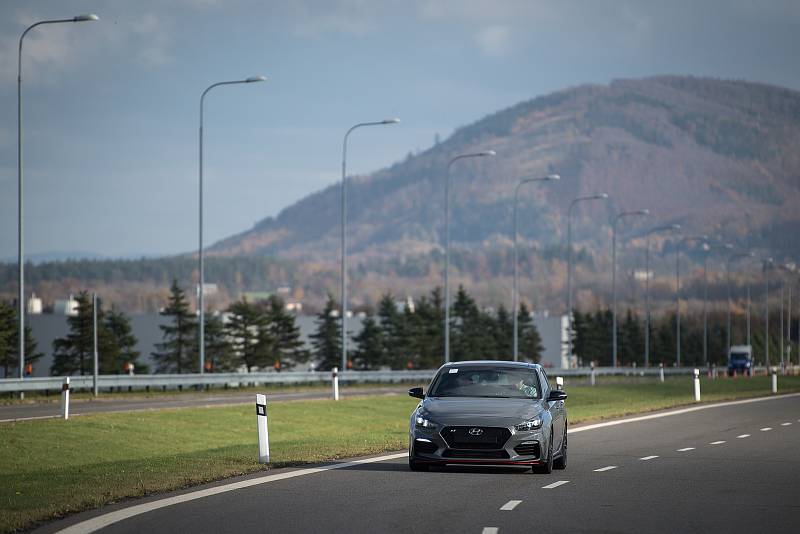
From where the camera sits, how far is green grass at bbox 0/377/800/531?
16.4 metres

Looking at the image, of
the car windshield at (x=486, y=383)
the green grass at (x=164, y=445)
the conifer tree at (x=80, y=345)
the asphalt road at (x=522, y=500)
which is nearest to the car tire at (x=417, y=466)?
the asphalt road at (x=522, y=500)

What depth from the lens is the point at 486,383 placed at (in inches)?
805

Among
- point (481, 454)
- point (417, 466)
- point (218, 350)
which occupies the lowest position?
point (417, 466)

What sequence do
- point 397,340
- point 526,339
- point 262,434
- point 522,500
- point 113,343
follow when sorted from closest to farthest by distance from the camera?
1. point 522,500
2. point 262,434
3. point 113,343
4. point 397,340
5. point 526,339

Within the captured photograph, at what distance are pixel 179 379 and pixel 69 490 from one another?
37.9 meters

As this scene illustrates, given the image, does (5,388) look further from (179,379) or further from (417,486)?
(417,486)

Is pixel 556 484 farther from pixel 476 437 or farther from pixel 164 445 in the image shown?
pixel 164 445

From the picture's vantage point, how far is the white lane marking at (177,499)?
13.3 meters

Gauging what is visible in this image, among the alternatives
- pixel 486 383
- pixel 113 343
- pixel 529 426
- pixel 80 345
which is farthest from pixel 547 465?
pixel 113 343

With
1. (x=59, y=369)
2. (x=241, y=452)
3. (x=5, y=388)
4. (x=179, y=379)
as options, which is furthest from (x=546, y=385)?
(x=59, y=369)

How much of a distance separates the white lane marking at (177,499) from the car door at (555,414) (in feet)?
8.91

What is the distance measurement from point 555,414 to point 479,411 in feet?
4.79

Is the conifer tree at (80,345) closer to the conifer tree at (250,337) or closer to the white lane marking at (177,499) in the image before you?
the conifer tree at (250,337)

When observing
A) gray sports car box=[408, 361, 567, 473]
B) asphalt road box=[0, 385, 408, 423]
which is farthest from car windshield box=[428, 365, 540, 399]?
asphalt road box=[0, 385, 408, 423]
